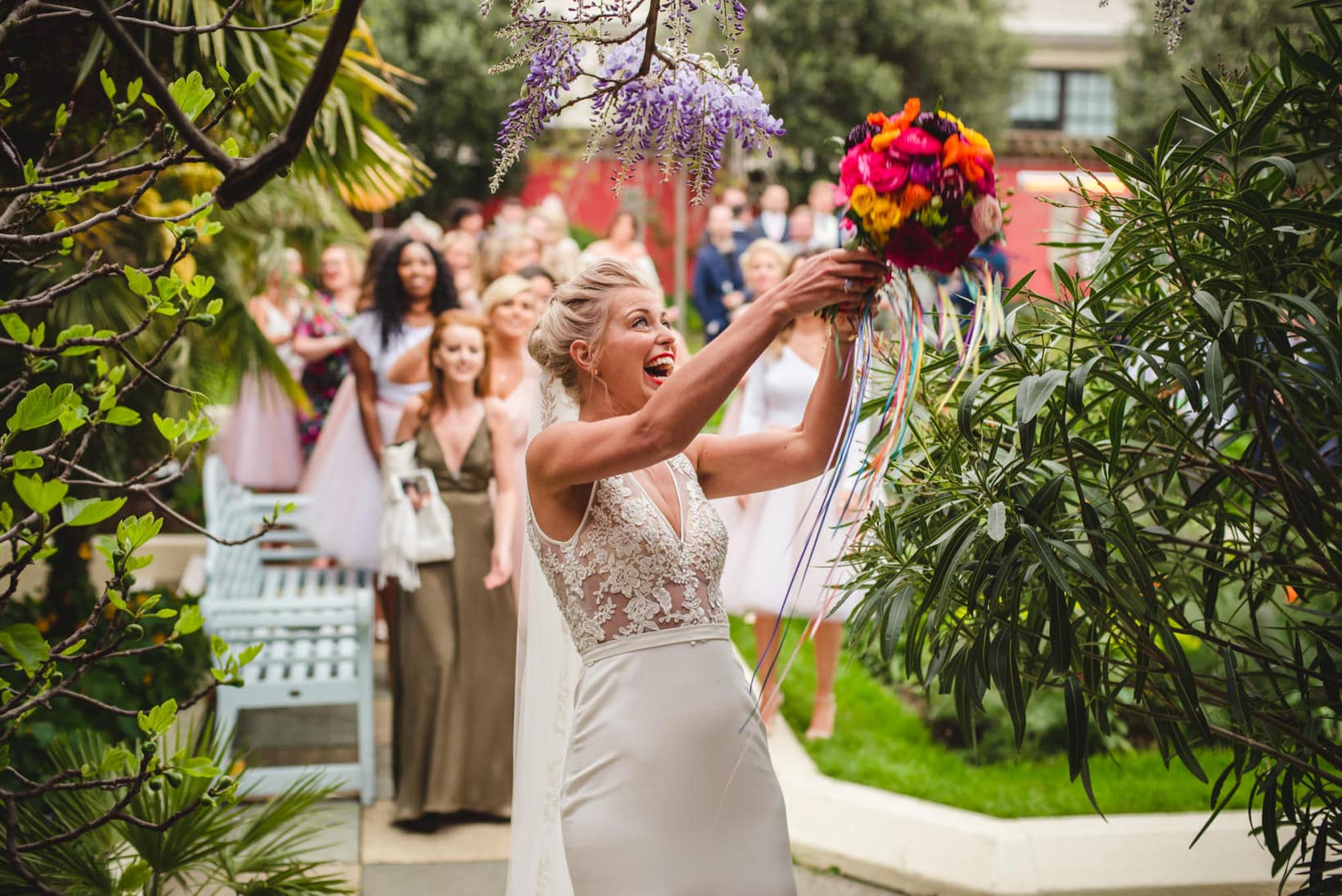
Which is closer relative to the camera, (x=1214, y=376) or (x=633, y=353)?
(x=1214, y=376)

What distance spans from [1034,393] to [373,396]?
Result: 15.8 feet

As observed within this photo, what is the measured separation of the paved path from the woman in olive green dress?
0.40 ft

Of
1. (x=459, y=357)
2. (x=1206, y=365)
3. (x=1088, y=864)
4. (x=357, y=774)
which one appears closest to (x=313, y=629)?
(x=357, y=774)

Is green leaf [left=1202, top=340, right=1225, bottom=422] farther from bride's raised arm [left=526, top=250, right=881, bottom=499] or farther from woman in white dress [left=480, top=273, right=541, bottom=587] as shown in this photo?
woman in white dress [left=480, top=273, right=541, bottom=587]

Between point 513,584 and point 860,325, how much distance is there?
11.0ft

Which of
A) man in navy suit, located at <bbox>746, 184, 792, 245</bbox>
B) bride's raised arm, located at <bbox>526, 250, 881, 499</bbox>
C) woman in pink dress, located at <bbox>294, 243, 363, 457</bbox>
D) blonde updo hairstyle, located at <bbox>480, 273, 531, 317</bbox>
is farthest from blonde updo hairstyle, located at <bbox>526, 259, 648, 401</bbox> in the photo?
man in navy suit, located at <bbox>746, 184, 792, 245</bbox>

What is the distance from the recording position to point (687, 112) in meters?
2.62

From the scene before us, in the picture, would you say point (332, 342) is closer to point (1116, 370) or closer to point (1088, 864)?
point (1088, 864)

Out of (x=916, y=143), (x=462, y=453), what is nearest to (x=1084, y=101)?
(x=462, y=453)

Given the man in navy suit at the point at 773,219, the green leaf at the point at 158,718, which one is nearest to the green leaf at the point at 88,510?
the green leaf at the point at 158,718

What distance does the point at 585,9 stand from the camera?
8.24 feet

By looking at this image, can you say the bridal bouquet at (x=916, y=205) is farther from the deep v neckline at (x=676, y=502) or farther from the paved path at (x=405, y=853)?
the paved path at (x=405, y=853)

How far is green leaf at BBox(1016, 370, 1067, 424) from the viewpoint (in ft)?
7.54

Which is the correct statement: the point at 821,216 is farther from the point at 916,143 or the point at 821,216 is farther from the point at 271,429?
the point at 916,143
